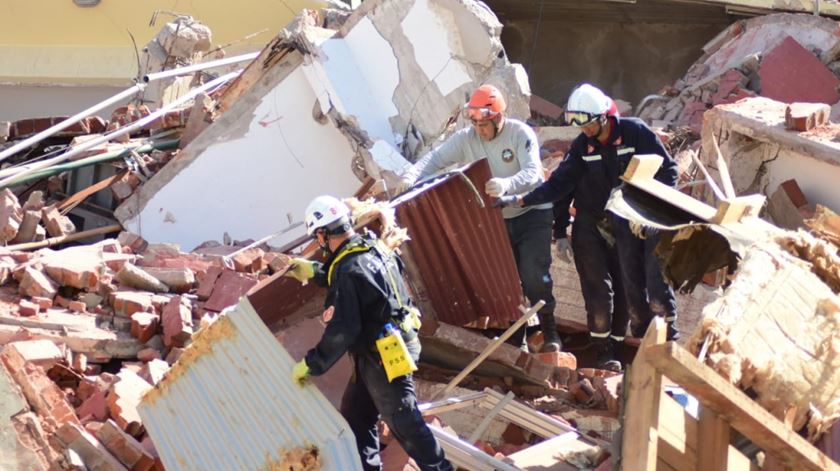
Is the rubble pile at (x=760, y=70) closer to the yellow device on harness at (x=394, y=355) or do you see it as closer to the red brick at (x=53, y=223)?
the red brick at (x=53, y=223)

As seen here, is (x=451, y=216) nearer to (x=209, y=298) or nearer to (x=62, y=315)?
(x=209, y=298)

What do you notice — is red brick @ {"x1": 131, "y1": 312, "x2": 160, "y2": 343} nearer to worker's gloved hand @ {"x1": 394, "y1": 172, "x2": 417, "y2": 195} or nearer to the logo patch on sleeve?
worker's gloved hand @ {"x1": 394, "y1": 172, "x2": 417, "y2": 195}

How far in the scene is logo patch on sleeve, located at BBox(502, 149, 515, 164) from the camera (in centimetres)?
738

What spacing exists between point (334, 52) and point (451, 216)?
365cm

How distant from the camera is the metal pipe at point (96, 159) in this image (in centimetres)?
1084

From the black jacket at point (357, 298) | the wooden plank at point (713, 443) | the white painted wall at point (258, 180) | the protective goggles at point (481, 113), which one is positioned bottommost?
the wooden plank at point (713, 443)

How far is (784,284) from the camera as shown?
5.20 m

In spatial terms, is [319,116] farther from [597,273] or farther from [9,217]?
[597,273]

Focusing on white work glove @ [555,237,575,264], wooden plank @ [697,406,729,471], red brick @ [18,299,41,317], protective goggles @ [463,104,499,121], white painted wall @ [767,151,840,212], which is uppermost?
protective goggles @ [463,104,499,121]

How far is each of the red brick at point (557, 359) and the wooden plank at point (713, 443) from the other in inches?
106

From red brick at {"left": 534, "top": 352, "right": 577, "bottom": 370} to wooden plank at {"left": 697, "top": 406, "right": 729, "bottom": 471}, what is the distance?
2681 millimetres

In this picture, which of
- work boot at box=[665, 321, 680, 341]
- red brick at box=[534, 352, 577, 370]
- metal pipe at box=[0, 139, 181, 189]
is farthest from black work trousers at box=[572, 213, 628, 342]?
metal pipe at box=[0, 139, 181, 189]

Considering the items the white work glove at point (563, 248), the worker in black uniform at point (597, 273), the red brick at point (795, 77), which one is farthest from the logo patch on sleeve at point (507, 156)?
the red brick at point (795, 77)

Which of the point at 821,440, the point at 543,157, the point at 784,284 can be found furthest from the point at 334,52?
the point at 821,440
